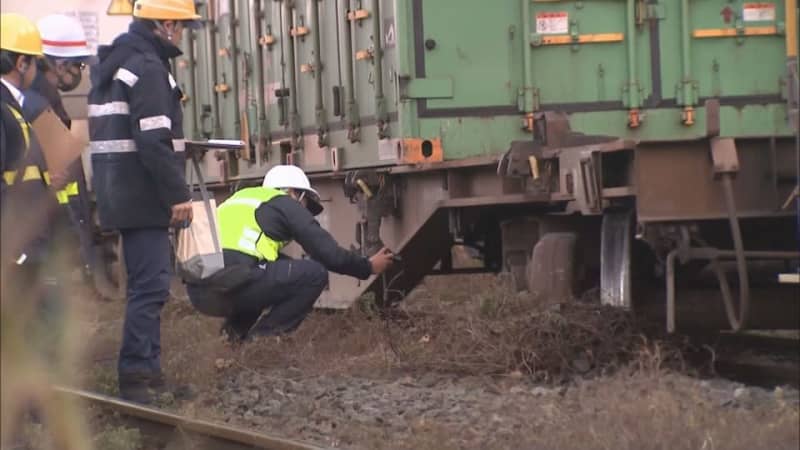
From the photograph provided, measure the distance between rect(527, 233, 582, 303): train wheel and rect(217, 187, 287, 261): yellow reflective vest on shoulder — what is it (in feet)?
5.39

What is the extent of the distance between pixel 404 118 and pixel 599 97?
4.42 ft

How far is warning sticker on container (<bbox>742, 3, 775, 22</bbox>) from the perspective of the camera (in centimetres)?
963

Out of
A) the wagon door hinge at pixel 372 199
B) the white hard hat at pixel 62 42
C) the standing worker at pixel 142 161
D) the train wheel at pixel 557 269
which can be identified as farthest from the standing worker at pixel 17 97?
the wagon door hinge at pixel 372 199

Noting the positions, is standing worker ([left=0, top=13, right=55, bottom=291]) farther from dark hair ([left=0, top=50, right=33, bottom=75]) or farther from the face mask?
the face mask

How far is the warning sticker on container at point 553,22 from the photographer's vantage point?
31.3 ft

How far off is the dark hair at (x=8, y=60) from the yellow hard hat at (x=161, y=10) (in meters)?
1.13

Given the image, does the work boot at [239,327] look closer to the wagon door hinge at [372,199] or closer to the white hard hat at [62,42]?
the wagon door hinge at [372,199]

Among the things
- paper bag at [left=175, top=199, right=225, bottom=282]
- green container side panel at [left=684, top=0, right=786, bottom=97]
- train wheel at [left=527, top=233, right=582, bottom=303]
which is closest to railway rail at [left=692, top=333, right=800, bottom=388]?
train wheel at [left=527, top=233, right=582, bottom=303]

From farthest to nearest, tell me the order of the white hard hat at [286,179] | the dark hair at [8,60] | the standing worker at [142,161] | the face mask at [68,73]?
the white hard hat at [286,179] < the face mask at [68,73] < the standing worker at [142,161] < the dark hair at [8,60]

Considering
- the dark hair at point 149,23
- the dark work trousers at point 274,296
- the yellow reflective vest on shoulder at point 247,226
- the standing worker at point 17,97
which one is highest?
the dark hair at point 149,23

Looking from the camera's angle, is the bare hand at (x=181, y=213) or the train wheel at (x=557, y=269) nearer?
the bare hand at (x=181, y=213)

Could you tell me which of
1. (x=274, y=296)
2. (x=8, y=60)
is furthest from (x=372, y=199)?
(x=8, y=60)

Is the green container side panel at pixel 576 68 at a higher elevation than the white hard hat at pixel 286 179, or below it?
higher

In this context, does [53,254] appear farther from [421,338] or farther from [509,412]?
[421,338]
